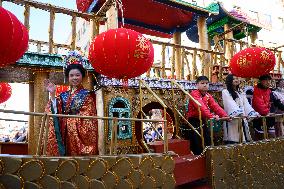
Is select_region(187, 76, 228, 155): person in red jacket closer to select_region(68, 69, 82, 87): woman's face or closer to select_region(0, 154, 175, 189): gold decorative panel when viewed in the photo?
select_region(0, 154, 175, 189): gold decorative panel

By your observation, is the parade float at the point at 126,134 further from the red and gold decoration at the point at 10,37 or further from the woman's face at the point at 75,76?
the woman's face at the point at 75,76

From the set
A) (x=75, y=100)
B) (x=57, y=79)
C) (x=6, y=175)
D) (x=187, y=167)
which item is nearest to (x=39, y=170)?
(x=6, y=175)

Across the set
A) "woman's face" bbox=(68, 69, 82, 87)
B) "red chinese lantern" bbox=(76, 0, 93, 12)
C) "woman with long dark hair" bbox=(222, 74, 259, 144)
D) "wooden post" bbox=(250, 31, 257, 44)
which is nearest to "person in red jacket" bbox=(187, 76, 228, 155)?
"woman with long dark hair" bbox=(222, 74, 259, 144)

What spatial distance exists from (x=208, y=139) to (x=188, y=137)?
2.14ft

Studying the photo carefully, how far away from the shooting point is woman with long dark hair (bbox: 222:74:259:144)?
19.2ft

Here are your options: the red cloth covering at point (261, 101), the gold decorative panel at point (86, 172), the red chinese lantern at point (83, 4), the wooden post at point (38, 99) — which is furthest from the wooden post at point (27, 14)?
the red cloth covering at point (261, 101)

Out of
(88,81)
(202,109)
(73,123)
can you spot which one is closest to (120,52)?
(73,123)

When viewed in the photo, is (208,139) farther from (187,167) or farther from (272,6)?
(272,6)

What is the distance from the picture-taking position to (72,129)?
3965 mm

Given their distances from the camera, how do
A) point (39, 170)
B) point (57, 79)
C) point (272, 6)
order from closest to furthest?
1. point (39, 170)
2. point (57, 79)
3. point (272, 6)

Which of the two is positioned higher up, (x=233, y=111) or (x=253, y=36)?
(x=253, y=36)

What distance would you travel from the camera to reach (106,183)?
11.8ft

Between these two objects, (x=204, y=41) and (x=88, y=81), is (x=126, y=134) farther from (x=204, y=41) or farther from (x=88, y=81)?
(x=204, y=41)

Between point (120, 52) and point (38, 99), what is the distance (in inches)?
106
